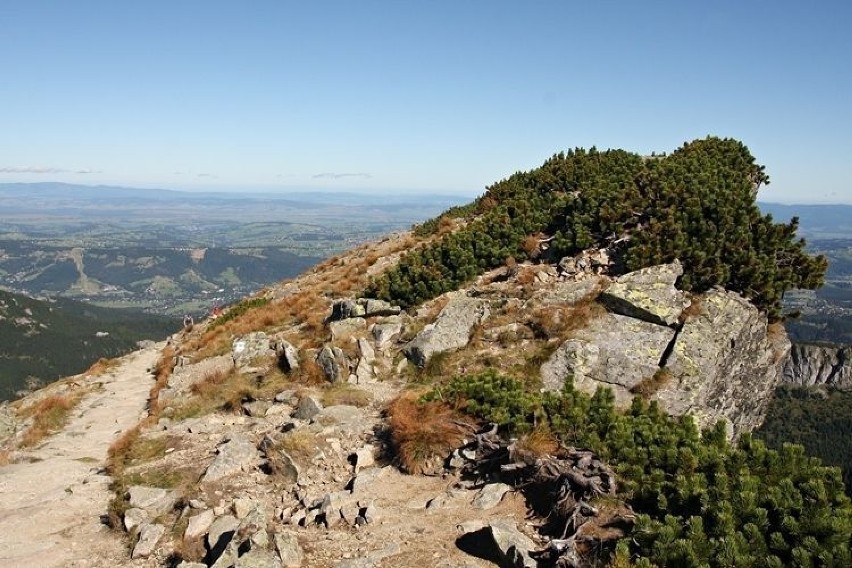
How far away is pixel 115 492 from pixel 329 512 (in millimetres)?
7118

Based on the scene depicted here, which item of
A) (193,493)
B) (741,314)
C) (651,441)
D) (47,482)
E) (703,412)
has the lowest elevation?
(47,482)

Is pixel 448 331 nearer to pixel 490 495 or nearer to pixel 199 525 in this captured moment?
pixel 490 495

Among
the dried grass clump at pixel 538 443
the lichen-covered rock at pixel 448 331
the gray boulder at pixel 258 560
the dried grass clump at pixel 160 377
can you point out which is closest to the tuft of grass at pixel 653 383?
the dried grass clump at pixel 538 443

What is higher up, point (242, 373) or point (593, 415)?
point (593, 415)

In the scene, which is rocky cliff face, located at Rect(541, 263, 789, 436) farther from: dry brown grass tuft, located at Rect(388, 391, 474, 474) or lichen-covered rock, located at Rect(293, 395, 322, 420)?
lichen-covered rock, located at Rect(293, 395, 322, 420)

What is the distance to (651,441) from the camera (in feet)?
37.0

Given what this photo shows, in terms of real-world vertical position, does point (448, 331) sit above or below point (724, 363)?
above

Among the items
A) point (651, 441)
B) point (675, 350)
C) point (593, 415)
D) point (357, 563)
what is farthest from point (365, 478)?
point (675, 350)

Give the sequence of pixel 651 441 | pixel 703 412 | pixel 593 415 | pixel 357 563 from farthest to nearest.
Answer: pixel 703 412
pixel 593 415
pixel 651 441
pixel 357 563

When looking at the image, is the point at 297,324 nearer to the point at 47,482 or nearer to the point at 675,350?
the point at 47,482

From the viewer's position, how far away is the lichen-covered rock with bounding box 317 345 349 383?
62.1 ft

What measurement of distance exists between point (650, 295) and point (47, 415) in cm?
2412

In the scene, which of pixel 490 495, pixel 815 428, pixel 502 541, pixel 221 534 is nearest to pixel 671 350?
pixel 490 495

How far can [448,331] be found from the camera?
62.7ft
